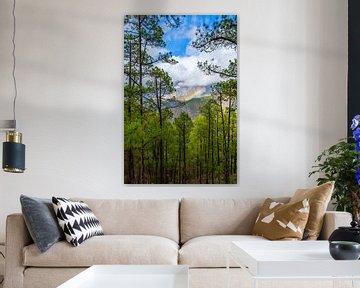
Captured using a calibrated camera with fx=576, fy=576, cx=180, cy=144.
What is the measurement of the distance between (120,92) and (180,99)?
53 cm

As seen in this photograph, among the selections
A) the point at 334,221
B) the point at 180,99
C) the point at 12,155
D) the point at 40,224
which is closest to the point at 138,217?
the point at 40,224

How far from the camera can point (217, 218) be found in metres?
4.32

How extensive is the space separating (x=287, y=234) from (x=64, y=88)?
2.37 m

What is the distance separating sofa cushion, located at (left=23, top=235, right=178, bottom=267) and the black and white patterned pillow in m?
0.06

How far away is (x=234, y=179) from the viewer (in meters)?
4.98

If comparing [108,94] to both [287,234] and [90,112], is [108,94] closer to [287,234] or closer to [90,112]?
[90,112]

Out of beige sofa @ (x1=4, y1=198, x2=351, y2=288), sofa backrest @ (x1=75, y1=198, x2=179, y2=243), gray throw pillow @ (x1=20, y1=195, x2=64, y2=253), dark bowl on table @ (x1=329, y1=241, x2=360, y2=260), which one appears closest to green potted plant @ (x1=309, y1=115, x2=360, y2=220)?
beige sofa @ (x1=4, y1=198, x2=351, y2=288)

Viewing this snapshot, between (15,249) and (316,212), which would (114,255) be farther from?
(316,212)

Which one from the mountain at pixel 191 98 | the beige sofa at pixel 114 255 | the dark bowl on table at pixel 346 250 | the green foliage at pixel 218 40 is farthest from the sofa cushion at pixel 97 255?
the green foliage at pixel 218 40

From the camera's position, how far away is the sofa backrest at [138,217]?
426cm

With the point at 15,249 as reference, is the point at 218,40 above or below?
above

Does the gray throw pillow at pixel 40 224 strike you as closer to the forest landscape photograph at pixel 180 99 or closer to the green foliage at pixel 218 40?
the forest landscape photograph at pixel 180 99

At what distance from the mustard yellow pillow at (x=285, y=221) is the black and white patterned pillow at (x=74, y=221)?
1.20 metres

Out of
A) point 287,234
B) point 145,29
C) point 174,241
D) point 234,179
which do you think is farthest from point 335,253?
point 145,29
